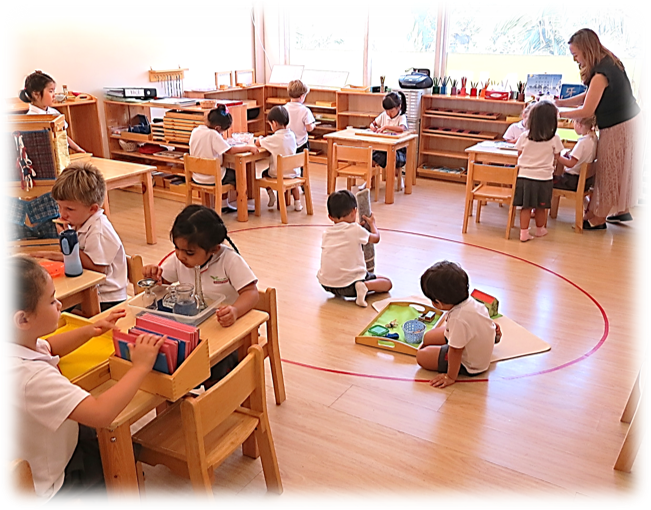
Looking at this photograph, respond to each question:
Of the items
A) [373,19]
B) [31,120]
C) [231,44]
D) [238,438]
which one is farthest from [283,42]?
[238,438]

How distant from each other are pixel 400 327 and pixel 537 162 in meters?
2.24

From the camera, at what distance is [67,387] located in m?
1.52

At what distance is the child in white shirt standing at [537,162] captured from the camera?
479 cm

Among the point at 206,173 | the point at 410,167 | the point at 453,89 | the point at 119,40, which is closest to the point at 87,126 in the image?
the point at 119,40

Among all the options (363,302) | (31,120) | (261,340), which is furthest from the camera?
(363,302)

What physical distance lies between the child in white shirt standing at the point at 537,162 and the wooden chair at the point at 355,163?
1369mm

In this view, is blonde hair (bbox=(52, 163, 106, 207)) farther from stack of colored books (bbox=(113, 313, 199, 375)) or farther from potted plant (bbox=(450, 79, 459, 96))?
potted plant (bbox=(450, 79, 459, 96))

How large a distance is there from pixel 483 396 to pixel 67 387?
188cm

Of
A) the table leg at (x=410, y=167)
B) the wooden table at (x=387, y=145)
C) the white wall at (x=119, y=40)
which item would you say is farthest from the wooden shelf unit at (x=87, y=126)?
the table leg at (x=410, y=167)

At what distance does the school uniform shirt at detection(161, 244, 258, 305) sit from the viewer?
2.31m

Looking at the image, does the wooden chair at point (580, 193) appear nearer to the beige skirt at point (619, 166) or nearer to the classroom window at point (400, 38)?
the beige skirt at point (619, 166)

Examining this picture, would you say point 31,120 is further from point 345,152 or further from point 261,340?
point 345,152

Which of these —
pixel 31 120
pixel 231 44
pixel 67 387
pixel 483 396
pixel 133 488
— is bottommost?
pixel 483 396

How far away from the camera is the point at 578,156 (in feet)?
16.5
